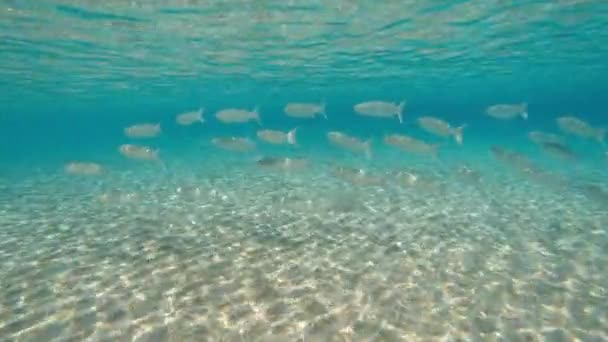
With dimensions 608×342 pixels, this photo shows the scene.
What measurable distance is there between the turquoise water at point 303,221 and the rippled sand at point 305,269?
0.16ft

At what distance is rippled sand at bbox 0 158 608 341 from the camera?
689 centimetres

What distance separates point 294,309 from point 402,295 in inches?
80.8

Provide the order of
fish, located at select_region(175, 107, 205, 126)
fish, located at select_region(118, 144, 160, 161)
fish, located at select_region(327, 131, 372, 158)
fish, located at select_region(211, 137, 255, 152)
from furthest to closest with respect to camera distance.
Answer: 1. fish, located at select_region(175, 107, 205, 126)
2. fish, located at select_region(211, 137, 255, 152)
3. fish, located at select_region(327, 131, 372, 158)
4. fish, located at select_region(118, 144, 160, 161)

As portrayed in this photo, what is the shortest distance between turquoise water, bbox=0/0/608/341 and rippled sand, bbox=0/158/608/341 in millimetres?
50

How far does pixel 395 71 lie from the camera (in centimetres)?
4025

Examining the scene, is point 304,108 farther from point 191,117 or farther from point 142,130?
point 142,130

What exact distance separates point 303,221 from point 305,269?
3.80m

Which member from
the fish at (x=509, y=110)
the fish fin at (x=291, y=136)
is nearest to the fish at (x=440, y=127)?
the fish at (x=509, y=110)

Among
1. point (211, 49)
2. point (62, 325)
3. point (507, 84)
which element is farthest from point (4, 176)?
point (507, 84)

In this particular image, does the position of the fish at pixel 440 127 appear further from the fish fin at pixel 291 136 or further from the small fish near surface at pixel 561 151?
the fish fin at pixel 291 136

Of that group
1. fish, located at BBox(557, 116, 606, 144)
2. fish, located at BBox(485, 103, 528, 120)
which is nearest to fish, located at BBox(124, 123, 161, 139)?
fish, located at BBox(485, 103, 528, 120)

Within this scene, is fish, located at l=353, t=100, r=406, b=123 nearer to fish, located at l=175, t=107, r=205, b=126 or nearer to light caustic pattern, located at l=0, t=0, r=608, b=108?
fish, located at l=175, t=107, r=205, b=126

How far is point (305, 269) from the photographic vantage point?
30.1 feet

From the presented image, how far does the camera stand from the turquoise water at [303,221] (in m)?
7.19
